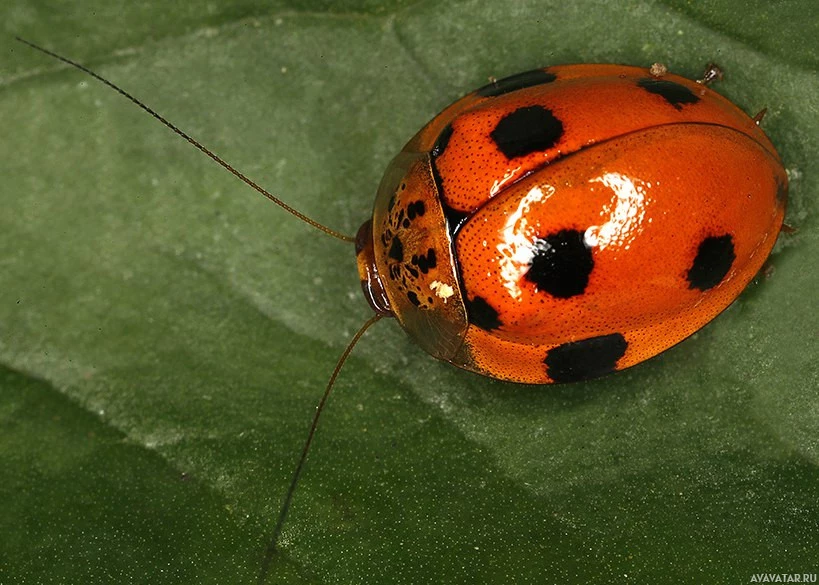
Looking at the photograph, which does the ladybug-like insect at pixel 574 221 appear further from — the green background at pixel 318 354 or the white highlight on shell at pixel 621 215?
the green background at pixel 318 354

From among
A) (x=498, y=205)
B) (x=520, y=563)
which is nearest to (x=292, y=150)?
(x=498, y=205)

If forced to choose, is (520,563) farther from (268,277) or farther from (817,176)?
(817,176)

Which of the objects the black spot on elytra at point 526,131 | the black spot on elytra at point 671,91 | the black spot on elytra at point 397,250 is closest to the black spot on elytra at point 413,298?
the black spot on elytra at point 397,250

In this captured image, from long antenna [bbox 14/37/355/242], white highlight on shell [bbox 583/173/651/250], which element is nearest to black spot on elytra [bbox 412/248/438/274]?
long antenna [bbox 14/37/355/242]

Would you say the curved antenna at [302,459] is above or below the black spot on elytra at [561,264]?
Answer: below

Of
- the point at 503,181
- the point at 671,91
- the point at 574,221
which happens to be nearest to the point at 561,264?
the point at 574,221

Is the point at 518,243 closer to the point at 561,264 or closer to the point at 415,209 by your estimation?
the point at 561,264
